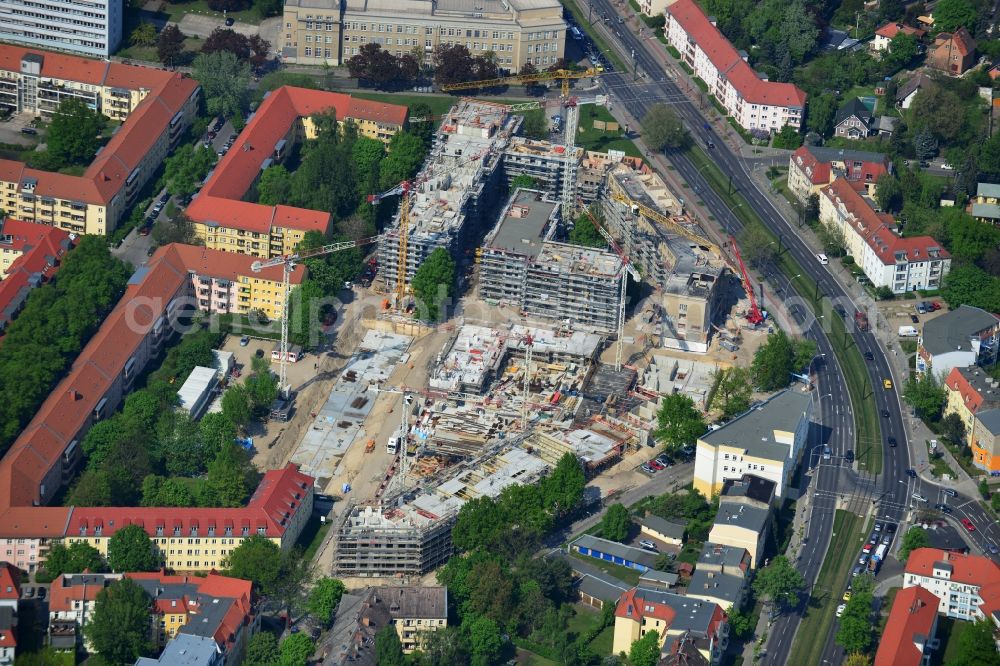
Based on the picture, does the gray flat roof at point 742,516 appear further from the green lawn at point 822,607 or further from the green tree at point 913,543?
the green tree at point 913,543

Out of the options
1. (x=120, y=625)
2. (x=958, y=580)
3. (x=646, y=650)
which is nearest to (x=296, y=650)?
(x=120, y=625)

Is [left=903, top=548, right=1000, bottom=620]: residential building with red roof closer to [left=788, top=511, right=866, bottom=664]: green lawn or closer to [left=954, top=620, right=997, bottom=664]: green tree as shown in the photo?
[left=954, top=620, right=997, bottom=664]: green tree

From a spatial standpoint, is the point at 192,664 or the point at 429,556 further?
the point at 429,556

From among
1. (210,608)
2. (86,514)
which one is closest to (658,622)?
(210,608)

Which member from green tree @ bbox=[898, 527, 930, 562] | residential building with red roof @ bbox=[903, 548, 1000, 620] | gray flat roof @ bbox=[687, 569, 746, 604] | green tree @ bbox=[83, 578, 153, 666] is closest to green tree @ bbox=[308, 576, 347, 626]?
green tree @ bbox=[83, 578, 153, 666]

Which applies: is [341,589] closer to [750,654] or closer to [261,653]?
[261,653]

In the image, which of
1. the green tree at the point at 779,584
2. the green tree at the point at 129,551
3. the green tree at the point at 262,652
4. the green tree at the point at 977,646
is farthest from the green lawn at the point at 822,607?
the green tree at the point at 129,551
